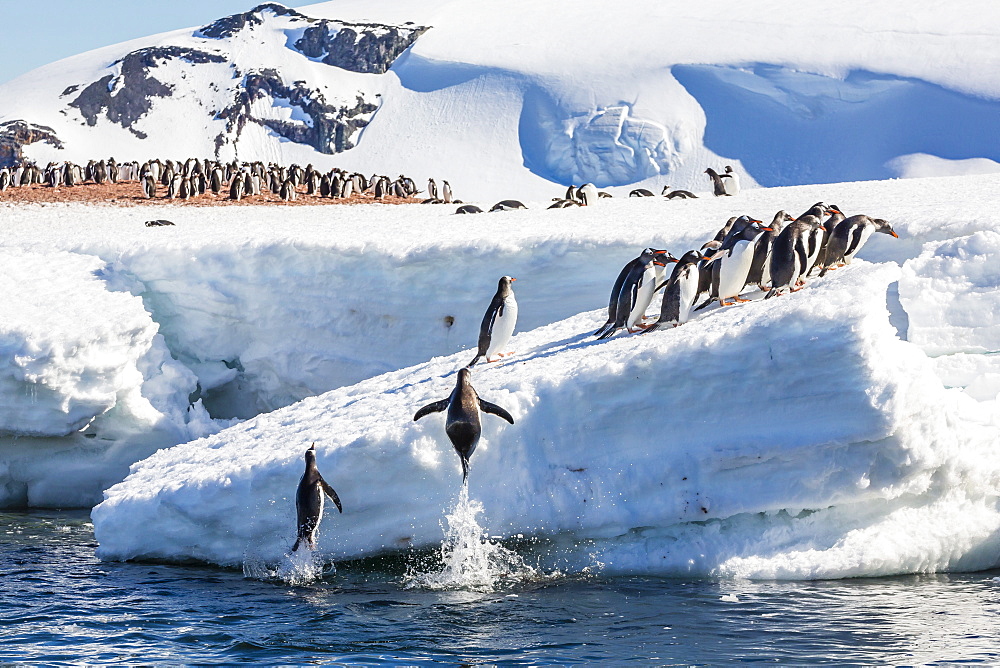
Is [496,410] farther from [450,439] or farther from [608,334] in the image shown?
[608,334]

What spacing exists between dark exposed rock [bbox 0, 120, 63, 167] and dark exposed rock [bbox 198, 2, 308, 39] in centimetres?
1840

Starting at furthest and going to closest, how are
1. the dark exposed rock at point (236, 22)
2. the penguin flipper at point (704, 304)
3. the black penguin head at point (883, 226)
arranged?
the dark exposed rock at point (236, 22) → the black penguin head at point (883, 226) → the penguin flipper at point (704, 304)

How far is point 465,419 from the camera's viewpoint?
23.3ft

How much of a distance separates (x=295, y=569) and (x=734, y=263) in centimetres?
441

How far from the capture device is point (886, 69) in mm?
52219

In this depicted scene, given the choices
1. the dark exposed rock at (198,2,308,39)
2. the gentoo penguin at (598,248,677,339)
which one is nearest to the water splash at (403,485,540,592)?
the gentoo penguin at (598,248,677,339)

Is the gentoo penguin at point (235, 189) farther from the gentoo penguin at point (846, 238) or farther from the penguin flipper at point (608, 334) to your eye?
the gentoo penguin at point (846, 238)

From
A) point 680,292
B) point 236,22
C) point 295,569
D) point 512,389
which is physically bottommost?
point 295,569

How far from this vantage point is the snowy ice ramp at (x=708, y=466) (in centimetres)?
706

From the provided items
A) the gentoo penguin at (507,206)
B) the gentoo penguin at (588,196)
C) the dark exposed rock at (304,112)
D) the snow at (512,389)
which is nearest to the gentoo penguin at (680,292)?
the snow at (512,389)

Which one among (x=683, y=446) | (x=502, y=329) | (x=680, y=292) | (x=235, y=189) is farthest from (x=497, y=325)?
(x=235, y=189)

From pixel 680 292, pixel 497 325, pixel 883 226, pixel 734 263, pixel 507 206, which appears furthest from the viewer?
pixel 507 206

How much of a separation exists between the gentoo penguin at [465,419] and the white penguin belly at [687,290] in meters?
2.04

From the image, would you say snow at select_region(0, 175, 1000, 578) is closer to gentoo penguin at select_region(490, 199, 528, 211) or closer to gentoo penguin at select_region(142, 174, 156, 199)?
gentoo penguin at select_region(490, 199, 528, 211)
